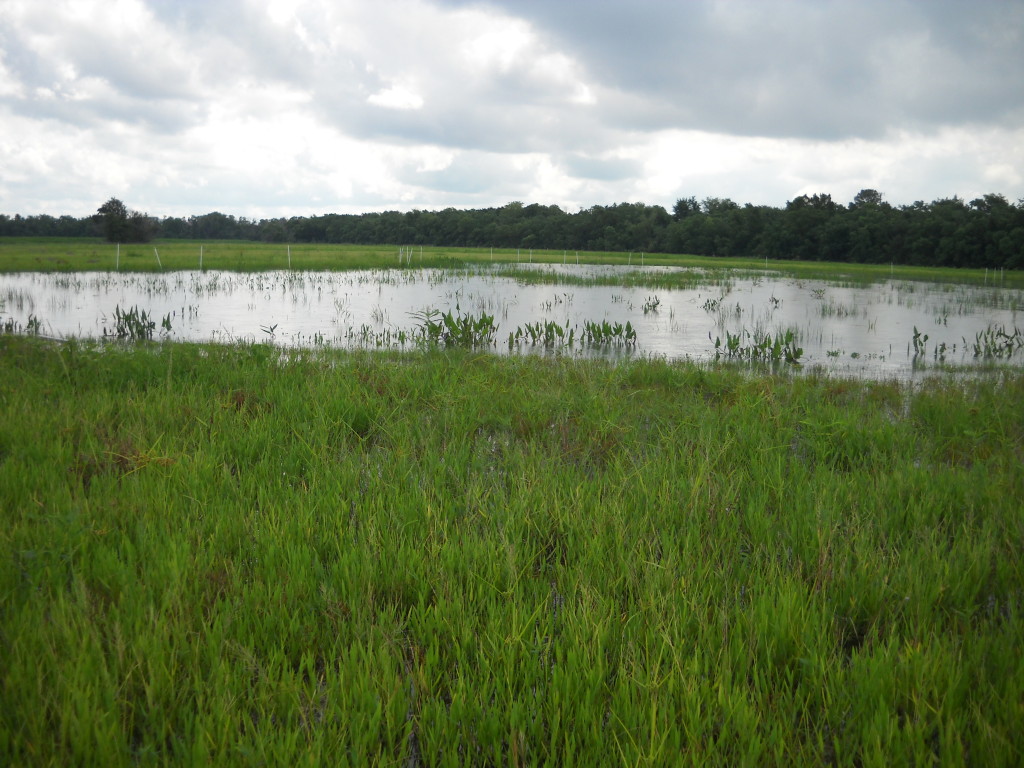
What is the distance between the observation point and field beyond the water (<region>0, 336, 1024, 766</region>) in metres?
2.16

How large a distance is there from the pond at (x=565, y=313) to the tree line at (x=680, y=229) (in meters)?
26.9

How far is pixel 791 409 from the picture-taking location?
6.59m

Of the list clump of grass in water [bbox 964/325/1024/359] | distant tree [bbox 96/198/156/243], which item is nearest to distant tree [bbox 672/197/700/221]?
distant tree [bbox 96/198/156/243]

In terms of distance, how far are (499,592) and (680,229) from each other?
7837 cm

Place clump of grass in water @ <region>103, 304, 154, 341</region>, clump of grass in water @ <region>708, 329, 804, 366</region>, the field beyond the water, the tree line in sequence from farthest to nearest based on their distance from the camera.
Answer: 1. the tree line
2. clump of grass in water @ <region>103, 304, 154, 341</region>
3. clump of grass in water @ <region>708, 329, 804, 366</region>
4. the field beyond the water

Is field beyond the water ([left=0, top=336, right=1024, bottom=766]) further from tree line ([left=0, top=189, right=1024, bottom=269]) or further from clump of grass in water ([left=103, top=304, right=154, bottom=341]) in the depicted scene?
tree line ([left=0, top=189, right=1024, bottom=269])

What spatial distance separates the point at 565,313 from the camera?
1709cm

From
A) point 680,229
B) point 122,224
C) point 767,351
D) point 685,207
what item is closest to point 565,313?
point 767,351

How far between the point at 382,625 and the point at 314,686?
15.8 inches

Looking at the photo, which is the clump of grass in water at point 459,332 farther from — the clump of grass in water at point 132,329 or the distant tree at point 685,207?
the distant tree at point 685,207

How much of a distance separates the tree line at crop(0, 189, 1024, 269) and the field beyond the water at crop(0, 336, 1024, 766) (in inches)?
2061

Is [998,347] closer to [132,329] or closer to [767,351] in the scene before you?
[767,351]

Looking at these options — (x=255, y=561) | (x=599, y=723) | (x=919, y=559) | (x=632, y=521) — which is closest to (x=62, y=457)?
(x=255, y=561)

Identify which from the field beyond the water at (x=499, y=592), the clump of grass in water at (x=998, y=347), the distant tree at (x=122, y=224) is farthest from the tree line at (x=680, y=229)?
the field beyond the water at (x=499, y=592)
